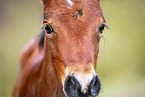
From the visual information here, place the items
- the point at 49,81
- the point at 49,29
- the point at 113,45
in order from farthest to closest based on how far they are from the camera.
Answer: the point at 113,45, the point at 49,81, the point at 49,29

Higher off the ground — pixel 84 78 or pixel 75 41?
pixel 75 41

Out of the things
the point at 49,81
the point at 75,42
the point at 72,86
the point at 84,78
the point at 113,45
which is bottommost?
the point at 113,45

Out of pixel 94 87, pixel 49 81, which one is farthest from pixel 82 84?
pixel 49 81

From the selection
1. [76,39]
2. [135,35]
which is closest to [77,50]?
[76,39]

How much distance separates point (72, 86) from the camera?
2051 millimetres

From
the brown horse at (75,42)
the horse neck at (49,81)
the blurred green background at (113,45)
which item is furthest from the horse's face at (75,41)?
the blurred green background at (113,45)

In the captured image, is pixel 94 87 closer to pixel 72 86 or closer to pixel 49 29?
pixel 72 86

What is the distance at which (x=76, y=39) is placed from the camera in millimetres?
2246

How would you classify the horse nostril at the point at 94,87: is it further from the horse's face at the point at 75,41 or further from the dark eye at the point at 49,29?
the dark eye at the point at 49,29

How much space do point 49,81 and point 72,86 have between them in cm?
95

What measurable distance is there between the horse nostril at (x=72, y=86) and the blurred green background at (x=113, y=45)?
5.78 m

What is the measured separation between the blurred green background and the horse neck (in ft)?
16.7

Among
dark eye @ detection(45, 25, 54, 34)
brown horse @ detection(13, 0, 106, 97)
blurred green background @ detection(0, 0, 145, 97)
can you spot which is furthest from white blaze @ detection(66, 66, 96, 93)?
blurred green background @ detection(0, 0, 145, 97)

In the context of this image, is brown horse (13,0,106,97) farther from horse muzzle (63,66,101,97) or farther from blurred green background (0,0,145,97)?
blurred green background (0,0,145,97)
